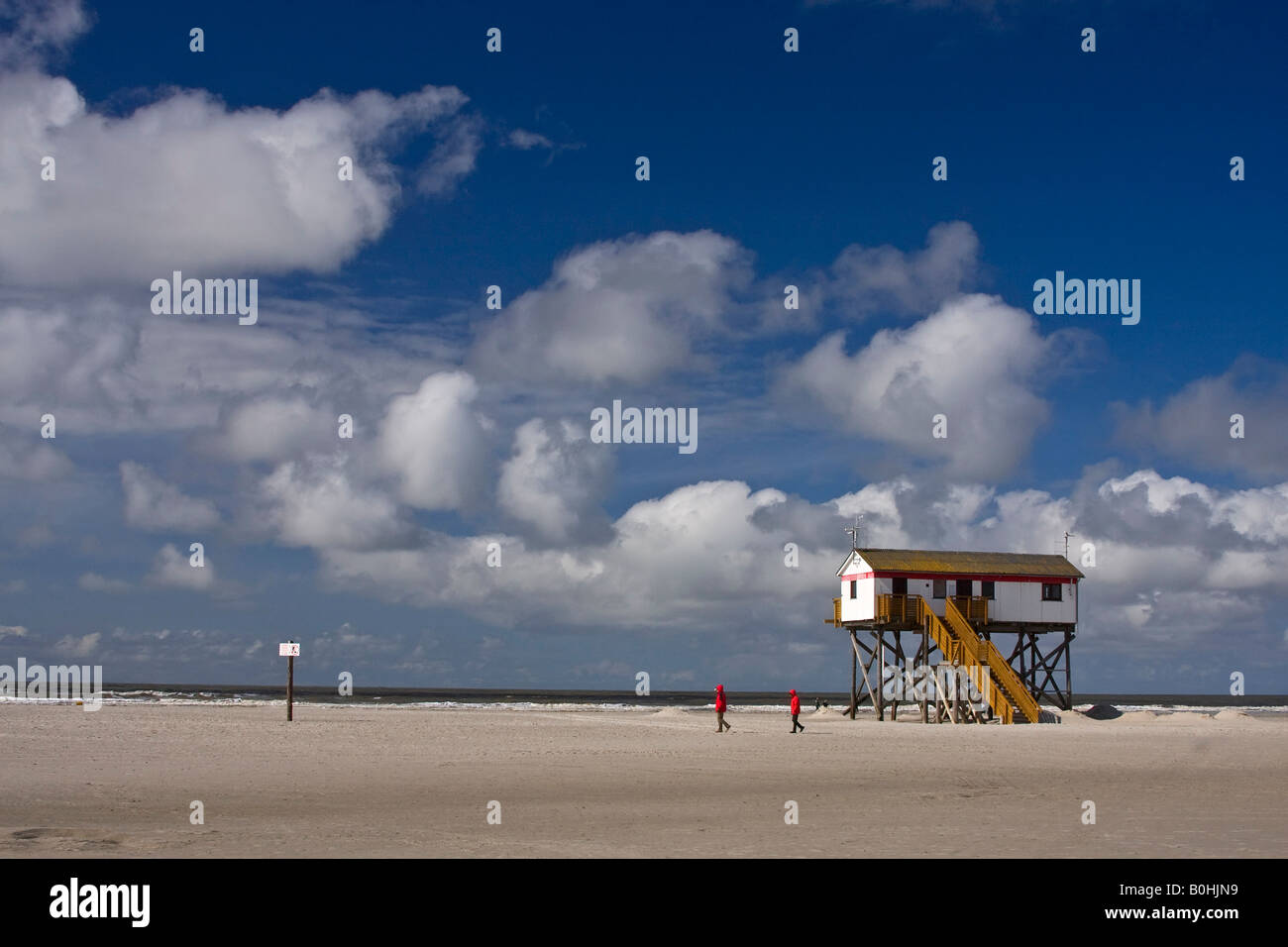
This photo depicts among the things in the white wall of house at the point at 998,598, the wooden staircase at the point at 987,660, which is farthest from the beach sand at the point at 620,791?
the white wall of house at the point at 998,598

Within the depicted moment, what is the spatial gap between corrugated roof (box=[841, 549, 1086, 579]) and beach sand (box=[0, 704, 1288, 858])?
11.4m

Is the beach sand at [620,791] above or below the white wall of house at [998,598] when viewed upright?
below

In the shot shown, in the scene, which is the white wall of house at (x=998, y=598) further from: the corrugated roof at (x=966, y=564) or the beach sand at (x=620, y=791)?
the beach sand at (x=620, y=791)

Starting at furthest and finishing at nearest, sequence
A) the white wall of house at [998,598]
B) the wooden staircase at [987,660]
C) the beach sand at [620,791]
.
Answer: the white wall of house at [998,598] → the wooden staircase at [987,660] → the beach sand at [620,791]

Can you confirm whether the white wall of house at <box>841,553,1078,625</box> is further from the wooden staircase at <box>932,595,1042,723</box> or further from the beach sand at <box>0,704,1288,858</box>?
the beach sand at <box>0,704,1288,858</box>

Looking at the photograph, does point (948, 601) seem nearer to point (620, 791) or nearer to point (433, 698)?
point (620, 791)

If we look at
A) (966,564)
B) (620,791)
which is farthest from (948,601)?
(620,791)

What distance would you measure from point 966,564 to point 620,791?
30.4m

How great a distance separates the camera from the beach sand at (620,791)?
13.8 m

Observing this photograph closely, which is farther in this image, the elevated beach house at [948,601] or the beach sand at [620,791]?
the elevated beach house at [948,601]

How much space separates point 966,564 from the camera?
46.9 m

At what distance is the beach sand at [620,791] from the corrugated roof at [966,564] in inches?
448
